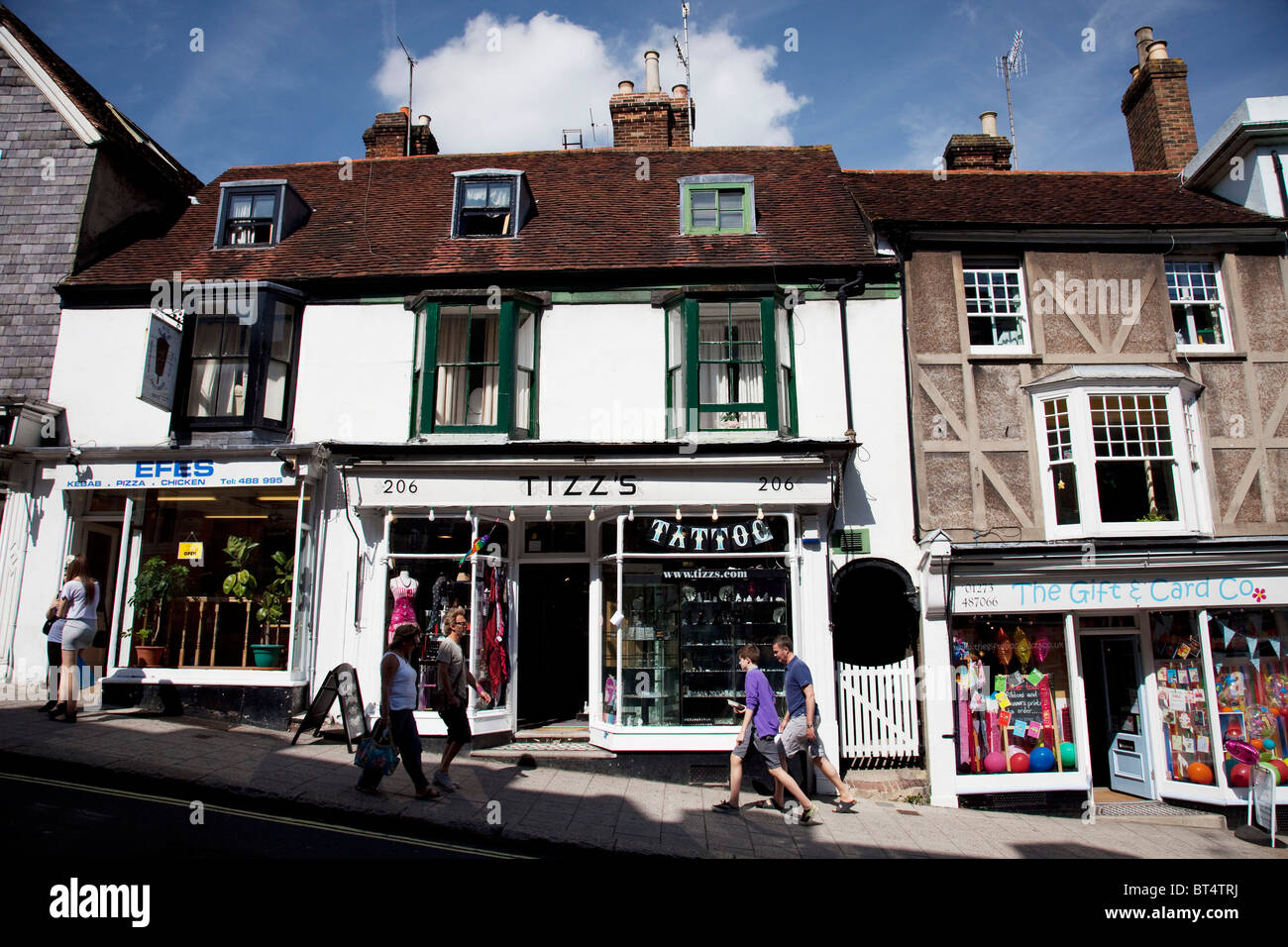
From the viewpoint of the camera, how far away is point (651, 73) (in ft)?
51.7

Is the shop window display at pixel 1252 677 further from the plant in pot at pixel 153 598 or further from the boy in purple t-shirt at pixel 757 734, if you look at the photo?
the plant in pot at pixel 153 598

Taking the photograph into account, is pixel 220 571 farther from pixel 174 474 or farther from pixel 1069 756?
pixel 1069 756

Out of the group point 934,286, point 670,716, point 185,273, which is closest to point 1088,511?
point 934,286

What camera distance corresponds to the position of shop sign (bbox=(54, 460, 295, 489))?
35.0 ft

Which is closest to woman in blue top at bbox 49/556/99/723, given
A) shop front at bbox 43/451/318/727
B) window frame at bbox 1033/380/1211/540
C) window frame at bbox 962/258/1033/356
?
shop front at bbox 43/451/318/727

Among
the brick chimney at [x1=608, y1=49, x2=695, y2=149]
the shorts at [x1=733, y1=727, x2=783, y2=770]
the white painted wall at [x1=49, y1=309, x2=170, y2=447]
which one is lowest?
the shorts at [x1=733, y1=727, x2=783, y2=770]

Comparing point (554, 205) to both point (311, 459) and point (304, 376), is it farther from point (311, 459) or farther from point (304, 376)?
point (311, 459)

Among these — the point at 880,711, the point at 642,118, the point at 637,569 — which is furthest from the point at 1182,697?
the point at 642,118

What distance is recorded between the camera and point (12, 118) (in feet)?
40.4

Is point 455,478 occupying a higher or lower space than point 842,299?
lower

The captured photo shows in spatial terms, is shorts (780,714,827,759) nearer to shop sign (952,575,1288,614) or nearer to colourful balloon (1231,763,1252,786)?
shop sign (952,575,1288,614)

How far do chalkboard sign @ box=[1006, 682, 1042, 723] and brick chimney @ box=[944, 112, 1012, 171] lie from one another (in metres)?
10.1

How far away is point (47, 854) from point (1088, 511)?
463 inches

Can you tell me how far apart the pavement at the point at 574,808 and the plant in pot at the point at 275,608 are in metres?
0.97
